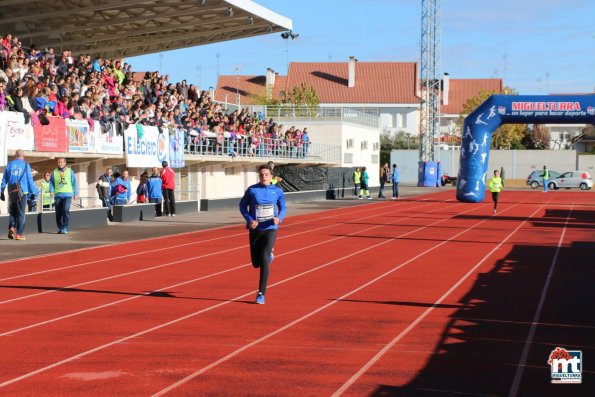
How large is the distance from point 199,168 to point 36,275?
27302 mm

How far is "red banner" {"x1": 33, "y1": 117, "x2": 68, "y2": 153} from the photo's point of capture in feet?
85.1

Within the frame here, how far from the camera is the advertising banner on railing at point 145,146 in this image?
3122cm

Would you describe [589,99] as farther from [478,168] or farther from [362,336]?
[362,336]

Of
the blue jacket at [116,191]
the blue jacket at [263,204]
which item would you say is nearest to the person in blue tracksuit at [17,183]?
the blue jacket at [116,191]

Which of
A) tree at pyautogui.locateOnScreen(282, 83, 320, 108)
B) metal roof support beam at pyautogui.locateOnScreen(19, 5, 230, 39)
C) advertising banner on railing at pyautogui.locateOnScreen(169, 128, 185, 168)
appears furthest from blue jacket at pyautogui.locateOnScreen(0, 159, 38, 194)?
tree at pyautogui.locateOnScreen(282, 83, 320, 108)

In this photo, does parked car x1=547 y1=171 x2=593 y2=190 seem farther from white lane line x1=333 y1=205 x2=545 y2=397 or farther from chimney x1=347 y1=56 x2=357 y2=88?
white lane line x1=333 y1=205 x2=545 y2=397

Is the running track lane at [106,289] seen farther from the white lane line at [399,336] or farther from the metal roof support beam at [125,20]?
the metal roof support beam at [125,20]

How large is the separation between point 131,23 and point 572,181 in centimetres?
4425

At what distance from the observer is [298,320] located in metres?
11.3

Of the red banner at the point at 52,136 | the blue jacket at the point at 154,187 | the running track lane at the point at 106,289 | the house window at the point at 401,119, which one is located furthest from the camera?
the house window at the point at 401,119

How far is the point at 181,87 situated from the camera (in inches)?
1663

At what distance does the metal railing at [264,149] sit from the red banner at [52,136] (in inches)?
436

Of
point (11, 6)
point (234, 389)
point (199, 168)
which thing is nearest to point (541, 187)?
point (199, 168)

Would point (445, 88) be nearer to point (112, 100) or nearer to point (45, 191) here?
point (112, 100)
